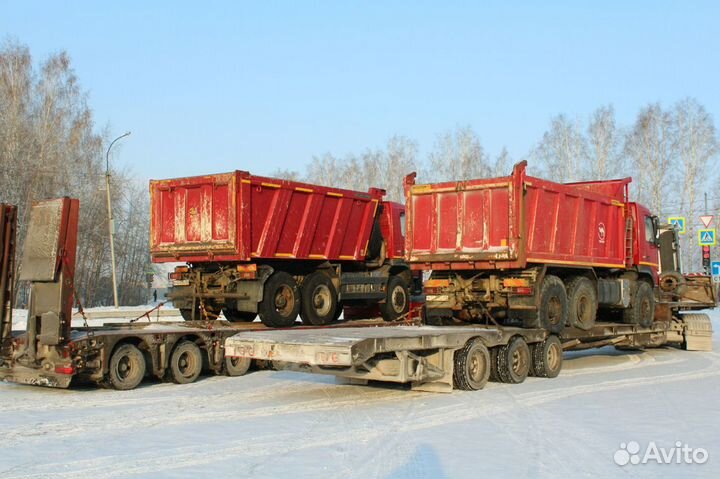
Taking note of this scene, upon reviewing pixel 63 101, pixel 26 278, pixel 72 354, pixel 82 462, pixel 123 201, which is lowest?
pixel 82 462

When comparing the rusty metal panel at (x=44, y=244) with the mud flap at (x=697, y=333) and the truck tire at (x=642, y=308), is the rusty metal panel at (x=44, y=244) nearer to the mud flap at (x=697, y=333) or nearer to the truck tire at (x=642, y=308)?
the truck tire at (x=642, y=308)

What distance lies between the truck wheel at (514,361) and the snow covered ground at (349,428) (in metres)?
0.19

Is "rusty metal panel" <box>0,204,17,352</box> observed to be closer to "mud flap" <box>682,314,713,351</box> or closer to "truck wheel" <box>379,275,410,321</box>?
"truck wheel" <box>379,275,410,321</box>

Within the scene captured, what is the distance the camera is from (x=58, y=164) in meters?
39.6

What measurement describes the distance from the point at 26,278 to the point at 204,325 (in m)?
3.12

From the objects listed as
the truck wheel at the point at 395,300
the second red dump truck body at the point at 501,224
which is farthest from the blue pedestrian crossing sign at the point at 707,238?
the second red dump truck body at the point at 501,224

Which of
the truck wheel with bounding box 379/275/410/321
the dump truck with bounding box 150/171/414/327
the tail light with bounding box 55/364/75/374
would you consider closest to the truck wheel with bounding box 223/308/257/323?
the dump truck with bounding box 150/171/414/327

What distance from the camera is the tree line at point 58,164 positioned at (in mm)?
36938

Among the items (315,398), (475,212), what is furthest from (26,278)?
(475,212)

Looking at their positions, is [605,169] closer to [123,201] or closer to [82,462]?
[123,201]

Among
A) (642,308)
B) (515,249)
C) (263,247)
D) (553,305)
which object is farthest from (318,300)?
(642,308)

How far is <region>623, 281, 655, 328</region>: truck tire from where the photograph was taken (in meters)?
16.5

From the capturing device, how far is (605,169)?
46.6 meters

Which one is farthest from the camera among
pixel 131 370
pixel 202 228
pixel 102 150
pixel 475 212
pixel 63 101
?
pixel 102 150
